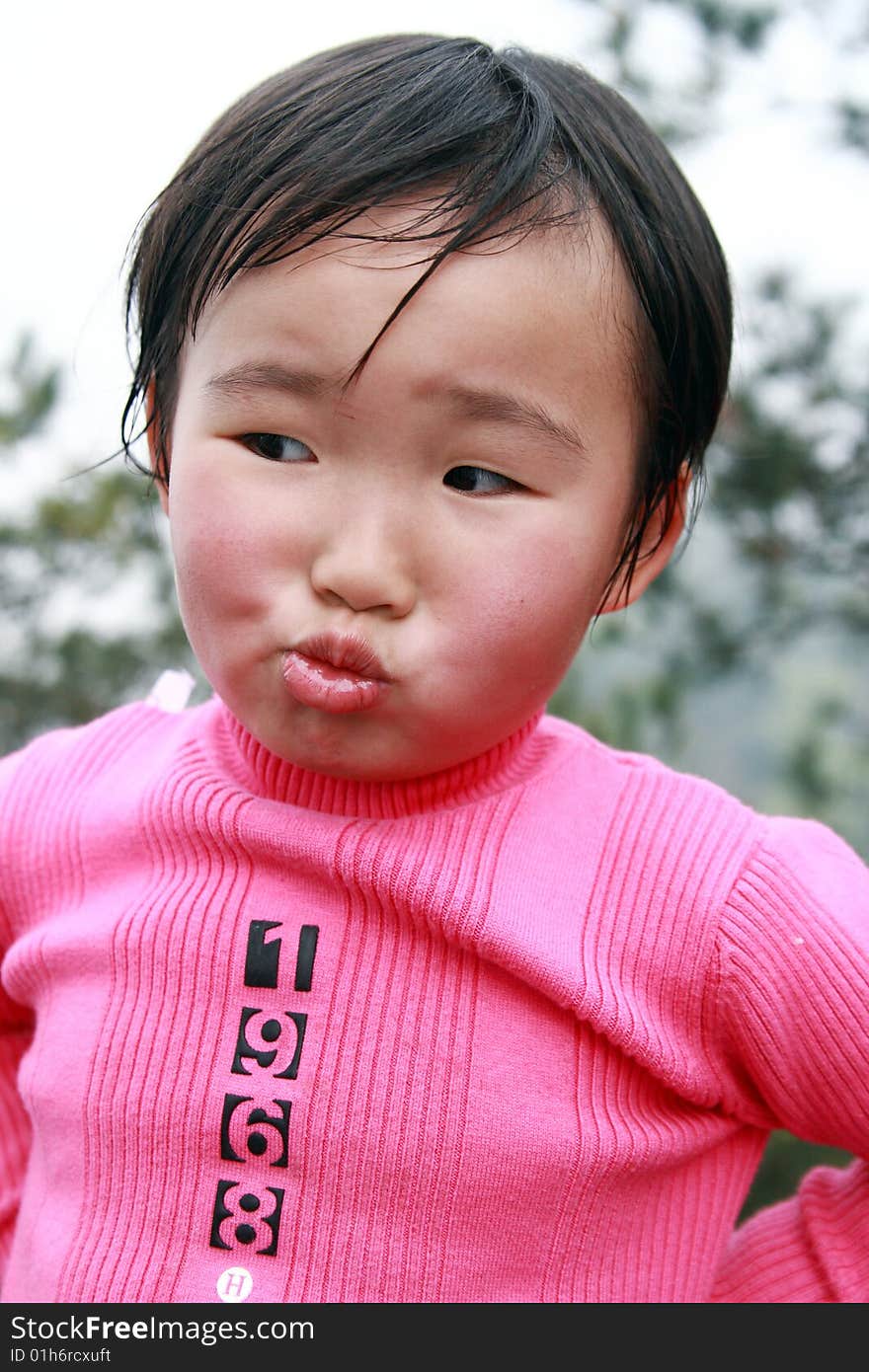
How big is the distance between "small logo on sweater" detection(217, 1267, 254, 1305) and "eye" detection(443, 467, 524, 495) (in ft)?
1.77

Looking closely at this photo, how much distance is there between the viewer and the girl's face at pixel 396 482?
88 cm

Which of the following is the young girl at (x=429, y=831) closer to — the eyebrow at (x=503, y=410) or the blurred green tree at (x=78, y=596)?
the eyebrow at (x=503, y=410)

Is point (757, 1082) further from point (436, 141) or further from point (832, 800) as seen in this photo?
point (832, 800)

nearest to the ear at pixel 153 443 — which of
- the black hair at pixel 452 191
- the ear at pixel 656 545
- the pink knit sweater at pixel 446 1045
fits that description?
the black hair at pixel 452 191

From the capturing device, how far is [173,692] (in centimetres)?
123

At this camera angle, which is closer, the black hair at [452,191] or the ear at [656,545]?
the black hair at [452,191]

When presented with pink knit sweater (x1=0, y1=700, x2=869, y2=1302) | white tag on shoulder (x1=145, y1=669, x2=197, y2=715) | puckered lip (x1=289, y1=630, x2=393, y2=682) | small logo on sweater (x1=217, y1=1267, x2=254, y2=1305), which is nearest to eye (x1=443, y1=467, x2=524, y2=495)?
puckered lip (x1=289, y1=630, x2=393, y2=682)

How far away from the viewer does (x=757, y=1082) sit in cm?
99

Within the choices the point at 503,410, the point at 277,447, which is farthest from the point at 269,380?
the point at 503,410

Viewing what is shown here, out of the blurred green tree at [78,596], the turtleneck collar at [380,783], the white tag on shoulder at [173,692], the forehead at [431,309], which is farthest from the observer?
the blurred green tree at [78,596]

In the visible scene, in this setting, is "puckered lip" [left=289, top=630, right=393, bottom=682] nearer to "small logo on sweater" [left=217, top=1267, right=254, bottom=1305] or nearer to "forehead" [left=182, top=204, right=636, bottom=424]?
"forehead" [left=182, top=204, right=636, bottom=424]

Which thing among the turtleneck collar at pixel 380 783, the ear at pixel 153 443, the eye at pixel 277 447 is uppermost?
the eye at pixel 277 447

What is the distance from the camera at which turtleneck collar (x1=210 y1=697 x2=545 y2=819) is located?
1.02 meters

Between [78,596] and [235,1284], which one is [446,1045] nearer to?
[235,1284]
